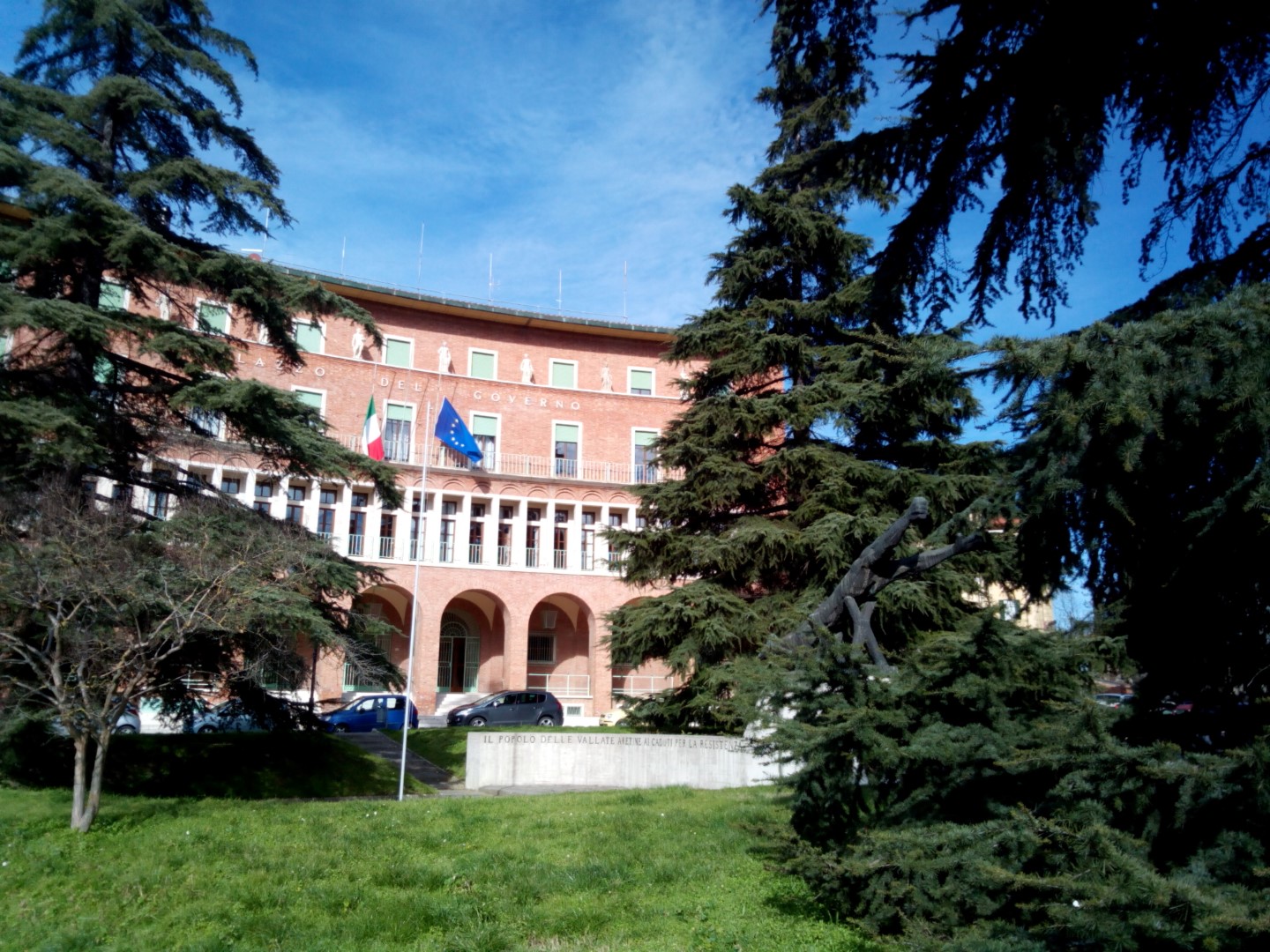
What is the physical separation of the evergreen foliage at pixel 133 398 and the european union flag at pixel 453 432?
51.7ft

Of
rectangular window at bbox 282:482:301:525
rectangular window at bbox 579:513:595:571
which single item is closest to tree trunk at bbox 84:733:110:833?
rectangular window at bbox 282:482:301:525

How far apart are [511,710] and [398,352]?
16288 millimetres

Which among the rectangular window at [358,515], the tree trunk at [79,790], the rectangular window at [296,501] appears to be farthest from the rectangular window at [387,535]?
the tree trunk at [79,790]

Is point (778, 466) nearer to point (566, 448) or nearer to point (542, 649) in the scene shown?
point (566, 448)

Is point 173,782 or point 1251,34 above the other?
point 1251,34

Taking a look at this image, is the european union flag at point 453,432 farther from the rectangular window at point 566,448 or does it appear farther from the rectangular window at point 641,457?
the rectangular window at point 641,457

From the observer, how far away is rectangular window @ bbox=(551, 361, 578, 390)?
4212 centimetres

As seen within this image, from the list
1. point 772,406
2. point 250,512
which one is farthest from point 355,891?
point 772,406

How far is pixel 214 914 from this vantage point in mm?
7484

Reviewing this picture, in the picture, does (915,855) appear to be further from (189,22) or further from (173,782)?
(189,22)

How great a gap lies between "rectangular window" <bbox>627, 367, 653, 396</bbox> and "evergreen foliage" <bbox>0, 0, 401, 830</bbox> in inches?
1019

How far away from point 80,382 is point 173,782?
6.53 m

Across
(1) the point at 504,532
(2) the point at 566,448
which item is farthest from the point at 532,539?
(2) the point at 566,448

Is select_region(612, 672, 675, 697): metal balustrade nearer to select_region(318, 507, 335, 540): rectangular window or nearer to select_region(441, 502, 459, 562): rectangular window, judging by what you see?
select_region(441, 502, 459, 562): rectangular window
